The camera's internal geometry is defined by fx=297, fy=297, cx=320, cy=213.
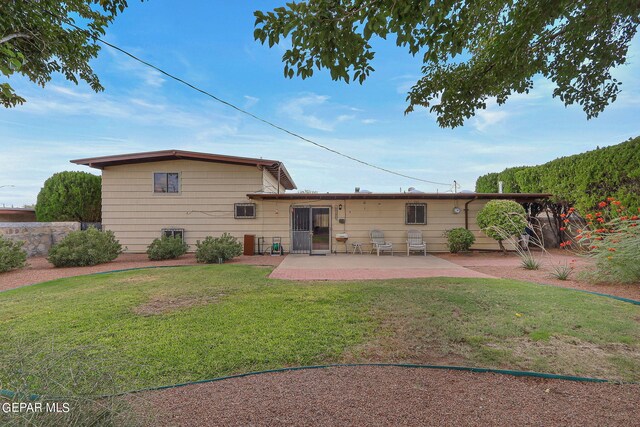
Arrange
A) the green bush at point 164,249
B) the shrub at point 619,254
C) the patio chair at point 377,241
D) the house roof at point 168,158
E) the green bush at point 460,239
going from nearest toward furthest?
the shrub at point 619,254, the green bush at point 164,249, the house roof at point 168,158, the green bush at point 460,239, the patio chair at point 377,241

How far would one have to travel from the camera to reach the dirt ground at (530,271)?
5711 millimetres

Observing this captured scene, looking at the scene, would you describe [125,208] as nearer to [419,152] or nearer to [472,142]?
[419,152]

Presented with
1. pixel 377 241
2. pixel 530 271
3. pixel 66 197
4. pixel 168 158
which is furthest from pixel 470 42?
pixel 66 197

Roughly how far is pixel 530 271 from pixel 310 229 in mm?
7485

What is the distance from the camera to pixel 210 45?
9789 millimetres

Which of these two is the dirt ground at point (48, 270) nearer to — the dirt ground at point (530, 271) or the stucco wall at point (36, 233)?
the stucco wall at point (36, 233)

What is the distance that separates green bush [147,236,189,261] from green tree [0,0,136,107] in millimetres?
5221

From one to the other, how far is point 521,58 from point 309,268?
21.4 feet

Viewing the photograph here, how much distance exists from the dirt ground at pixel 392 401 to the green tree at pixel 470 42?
277cm

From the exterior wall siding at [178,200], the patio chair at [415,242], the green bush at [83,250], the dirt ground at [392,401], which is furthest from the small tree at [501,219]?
the green bush at [83,250]

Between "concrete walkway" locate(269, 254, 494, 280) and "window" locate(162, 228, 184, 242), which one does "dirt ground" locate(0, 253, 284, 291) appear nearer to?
"concrete walkway" locate(269, 254, 494, 280)

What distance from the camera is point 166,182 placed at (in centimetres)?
1214

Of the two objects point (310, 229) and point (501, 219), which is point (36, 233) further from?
point (501, 219)

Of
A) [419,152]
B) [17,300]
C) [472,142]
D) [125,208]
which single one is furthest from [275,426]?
[419,152]
